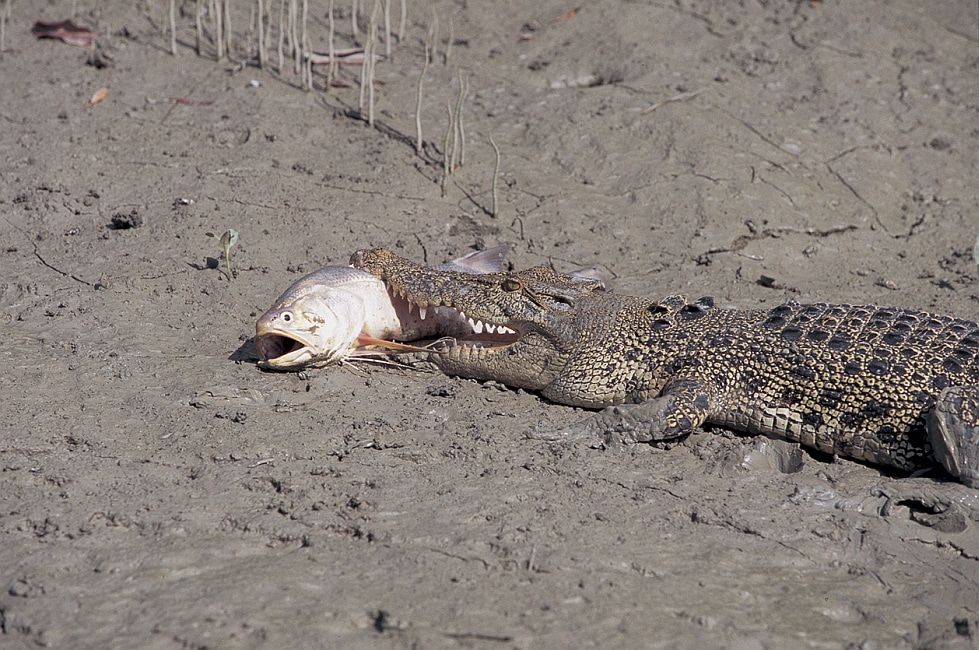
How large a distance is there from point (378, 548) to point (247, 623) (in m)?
0.54

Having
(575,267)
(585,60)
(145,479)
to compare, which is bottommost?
(145,479)

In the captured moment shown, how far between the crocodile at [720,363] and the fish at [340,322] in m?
0.13

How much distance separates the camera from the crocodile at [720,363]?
Result: 3941 millimetres

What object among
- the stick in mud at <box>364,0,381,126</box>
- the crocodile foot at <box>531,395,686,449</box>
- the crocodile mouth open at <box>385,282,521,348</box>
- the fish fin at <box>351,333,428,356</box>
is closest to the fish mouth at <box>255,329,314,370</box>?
the fish fin at <box>351,333,428,356</box>

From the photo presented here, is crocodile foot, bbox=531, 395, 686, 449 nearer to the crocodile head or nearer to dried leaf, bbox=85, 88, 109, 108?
the crocodile head

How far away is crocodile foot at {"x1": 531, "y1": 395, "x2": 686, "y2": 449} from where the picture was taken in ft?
13.0

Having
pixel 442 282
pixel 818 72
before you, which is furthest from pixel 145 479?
pixel 818 72

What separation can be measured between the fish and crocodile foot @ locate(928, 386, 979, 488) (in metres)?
2.24

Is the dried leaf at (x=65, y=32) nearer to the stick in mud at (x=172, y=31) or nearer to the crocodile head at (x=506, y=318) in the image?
the stick in mud at (x=172, y=31)

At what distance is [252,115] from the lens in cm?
670

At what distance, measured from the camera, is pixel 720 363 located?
423 centimetres

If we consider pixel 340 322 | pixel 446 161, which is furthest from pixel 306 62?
pixel 340 322

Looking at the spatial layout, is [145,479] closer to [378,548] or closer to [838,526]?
[378,548]

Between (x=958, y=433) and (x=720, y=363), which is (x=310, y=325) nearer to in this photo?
(x=720, y=363)
